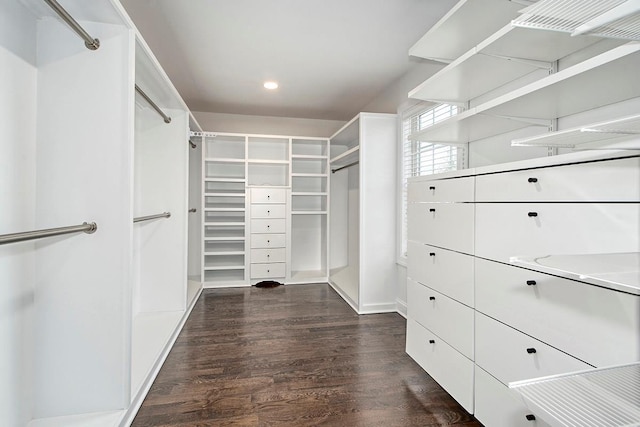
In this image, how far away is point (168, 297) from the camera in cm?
299

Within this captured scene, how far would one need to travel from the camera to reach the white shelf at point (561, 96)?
1.02 meters

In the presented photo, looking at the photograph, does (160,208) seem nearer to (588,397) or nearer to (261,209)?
(261,209)

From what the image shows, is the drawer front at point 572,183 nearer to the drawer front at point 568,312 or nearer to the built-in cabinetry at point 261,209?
the drawer front at point 568,312

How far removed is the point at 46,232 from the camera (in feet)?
3.91

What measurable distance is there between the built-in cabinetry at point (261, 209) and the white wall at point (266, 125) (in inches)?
8.6

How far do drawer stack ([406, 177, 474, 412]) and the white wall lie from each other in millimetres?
3111

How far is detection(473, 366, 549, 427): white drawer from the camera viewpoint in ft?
4.02

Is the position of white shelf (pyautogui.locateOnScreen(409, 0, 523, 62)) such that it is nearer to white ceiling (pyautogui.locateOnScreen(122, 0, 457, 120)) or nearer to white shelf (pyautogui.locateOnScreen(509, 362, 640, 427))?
white ceiling (pyautogui.locateOnScreen(122, 0, 457, 120))

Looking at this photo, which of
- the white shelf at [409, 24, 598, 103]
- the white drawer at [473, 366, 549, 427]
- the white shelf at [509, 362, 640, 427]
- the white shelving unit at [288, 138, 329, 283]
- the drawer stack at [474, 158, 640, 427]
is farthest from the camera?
the white shelving unit at [288, 138, 329, 283]

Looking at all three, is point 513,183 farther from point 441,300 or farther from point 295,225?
point 295,225

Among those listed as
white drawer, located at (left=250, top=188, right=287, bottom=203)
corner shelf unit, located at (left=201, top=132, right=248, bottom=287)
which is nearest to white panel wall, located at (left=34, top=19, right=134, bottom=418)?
white drawer, located at (left=250, top=188, right=287, bottom=203)

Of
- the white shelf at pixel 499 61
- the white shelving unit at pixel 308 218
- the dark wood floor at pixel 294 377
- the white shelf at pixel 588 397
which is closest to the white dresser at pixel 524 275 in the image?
the white shelf at pixel 588 397

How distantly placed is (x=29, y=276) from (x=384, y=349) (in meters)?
2.17

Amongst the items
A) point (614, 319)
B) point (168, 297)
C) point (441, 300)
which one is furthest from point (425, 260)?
point (168, 297)
